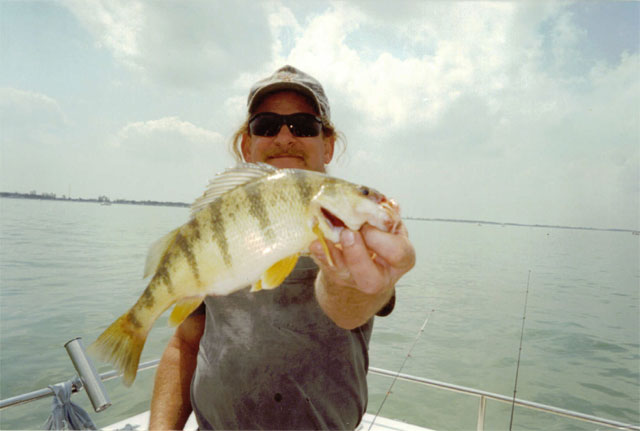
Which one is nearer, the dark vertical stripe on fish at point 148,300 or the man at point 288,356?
the dark vertical stripe on fish at point 148,300

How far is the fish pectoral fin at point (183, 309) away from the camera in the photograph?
1.82 meters

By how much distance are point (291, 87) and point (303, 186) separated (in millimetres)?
1775

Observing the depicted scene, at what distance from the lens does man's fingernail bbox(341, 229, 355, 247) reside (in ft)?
5.63

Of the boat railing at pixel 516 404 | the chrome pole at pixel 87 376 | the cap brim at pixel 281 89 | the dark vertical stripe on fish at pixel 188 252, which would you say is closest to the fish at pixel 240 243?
the dark vertical stripe on fish at pixel 188 252

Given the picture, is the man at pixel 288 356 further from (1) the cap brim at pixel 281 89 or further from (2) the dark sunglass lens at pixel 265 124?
(1) the cap brim at pixel 281 89

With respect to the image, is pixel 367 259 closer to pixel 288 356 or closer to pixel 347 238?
pixel 347 238

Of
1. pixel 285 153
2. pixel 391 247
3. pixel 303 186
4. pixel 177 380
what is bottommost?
pixel 177 380

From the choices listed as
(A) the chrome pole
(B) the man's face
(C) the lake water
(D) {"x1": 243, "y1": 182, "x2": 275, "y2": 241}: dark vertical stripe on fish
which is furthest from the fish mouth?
(C) the lake water

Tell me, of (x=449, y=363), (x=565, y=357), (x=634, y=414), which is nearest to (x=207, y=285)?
(x=449, y=363)

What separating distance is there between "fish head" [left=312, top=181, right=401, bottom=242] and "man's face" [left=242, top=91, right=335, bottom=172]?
5.08 feet

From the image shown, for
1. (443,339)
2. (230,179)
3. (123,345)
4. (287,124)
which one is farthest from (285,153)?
(443,339)

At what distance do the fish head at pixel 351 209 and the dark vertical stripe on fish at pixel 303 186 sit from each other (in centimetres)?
4

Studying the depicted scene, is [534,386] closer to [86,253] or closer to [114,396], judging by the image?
[114,396]

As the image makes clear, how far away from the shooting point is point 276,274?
1.85 m
